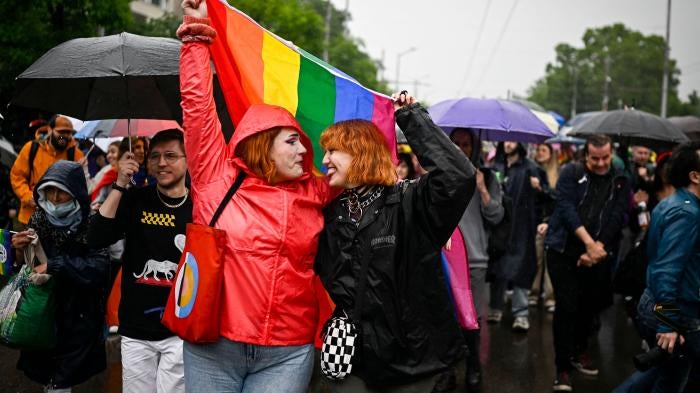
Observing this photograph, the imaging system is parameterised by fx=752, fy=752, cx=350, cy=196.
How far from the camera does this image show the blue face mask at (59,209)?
4613mm

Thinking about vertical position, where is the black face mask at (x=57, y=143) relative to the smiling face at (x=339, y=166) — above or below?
above

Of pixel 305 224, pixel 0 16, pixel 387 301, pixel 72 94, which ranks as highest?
pixel 0 16

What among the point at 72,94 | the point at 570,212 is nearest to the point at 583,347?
the point at 570,212

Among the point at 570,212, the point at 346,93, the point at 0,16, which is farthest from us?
the point at 0,16

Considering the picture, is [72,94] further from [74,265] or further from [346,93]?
[346,93]

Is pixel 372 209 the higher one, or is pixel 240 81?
pixel 240 81

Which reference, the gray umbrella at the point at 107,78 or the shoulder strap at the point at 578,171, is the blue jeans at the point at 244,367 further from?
the shoulder strap at the point at 578,171

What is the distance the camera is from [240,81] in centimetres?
394

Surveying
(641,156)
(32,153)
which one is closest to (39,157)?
(32,153)

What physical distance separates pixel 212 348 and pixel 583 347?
4.99m

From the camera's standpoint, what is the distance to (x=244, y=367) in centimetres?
329

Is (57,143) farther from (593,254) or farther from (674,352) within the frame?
(674,352)

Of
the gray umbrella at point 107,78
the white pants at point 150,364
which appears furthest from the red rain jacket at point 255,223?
the white pants at point 150,364

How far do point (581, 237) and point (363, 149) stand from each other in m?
3.79
